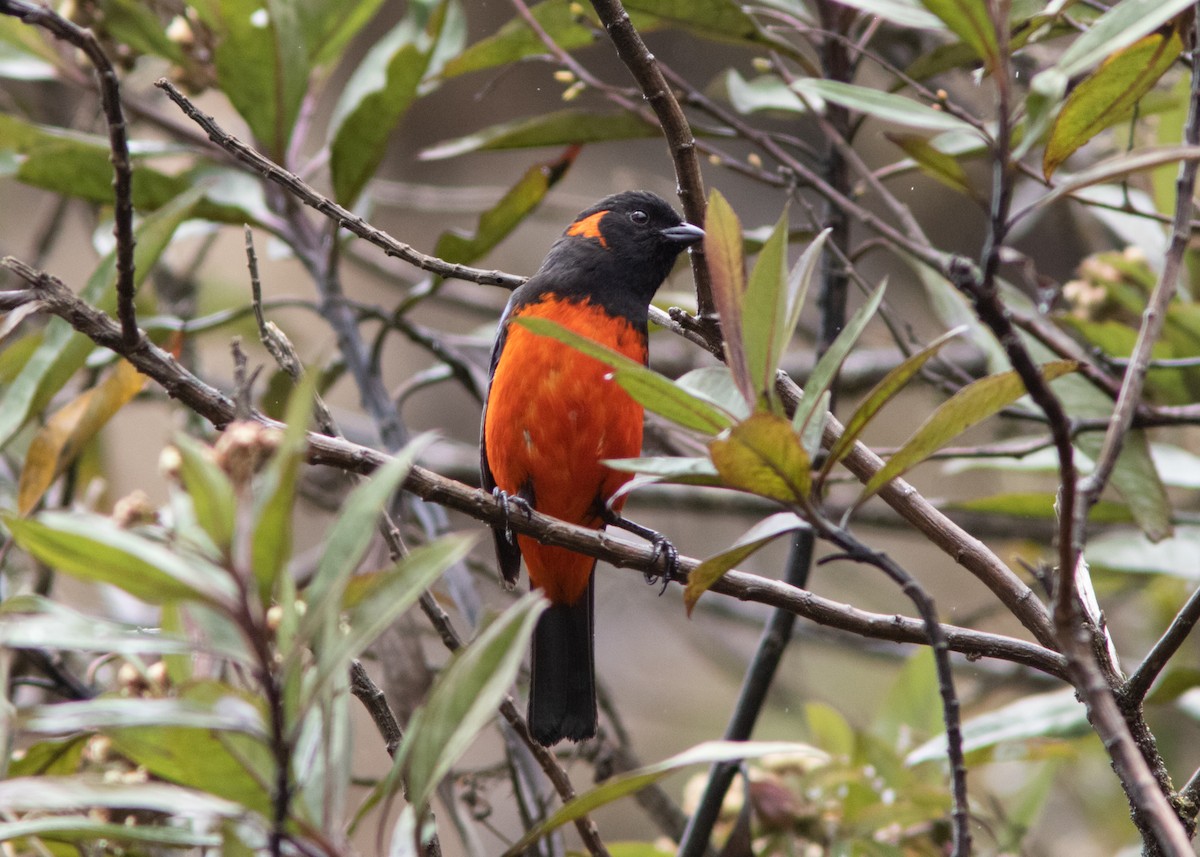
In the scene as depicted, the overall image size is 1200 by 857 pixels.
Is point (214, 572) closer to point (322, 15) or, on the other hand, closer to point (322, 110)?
point (322, 15)

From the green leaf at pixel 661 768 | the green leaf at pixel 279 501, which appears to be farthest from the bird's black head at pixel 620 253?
the green leaf at pixel 279 501

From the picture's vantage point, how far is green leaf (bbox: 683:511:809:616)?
1792 millimetres

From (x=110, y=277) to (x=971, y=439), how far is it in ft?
14.4

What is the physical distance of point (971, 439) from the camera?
19.8 feet

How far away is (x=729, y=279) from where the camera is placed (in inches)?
71.3

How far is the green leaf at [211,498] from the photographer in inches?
49.1

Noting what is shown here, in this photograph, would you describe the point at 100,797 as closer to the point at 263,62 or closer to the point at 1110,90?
the point at 1110,90

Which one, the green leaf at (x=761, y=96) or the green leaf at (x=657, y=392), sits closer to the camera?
the green leaf at (x=657, y=392)

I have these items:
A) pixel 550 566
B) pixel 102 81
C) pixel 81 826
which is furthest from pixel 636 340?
pixel 81 826

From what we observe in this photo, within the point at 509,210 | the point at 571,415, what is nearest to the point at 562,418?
the point at 571,415

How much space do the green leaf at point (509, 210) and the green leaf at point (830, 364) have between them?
2.26m

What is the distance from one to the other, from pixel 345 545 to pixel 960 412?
0.90 metres

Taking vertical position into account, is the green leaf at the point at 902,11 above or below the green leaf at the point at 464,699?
above

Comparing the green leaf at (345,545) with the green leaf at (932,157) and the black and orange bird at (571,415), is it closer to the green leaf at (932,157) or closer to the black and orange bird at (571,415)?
the green leaf at (932,157)
